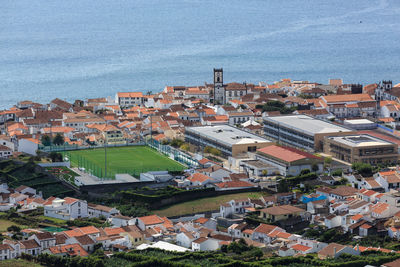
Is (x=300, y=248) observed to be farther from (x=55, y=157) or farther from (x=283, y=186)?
(x=55, y=157)

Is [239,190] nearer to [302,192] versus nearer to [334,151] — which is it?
[302,192]

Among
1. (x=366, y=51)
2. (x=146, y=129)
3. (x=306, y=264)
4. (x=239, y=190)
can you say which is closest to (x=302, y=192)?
(x=239, y=190)

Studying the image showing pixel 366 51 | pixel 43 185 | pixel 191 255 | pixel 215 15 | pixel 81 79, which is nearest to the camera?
pixel 191 255

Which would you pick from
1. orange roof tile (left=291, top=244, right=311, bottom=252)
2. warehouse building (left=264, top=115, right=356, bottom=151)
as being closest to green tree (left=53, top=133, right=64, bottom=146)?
warehouse building (left=264, top=115, right=356, bottom=151)

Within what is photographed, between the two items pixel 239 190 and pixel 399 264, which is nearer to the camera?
pixel 399 264

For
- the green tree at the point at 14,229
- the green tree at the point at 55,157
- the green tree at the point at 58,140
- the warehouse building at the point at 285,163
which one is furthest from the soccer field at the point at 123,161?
the green tree at the point at 14,229

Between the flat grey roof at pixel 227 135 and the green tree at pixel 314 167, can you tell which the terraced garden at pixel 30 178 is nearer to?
the flat grey roof at pixel 227 135
